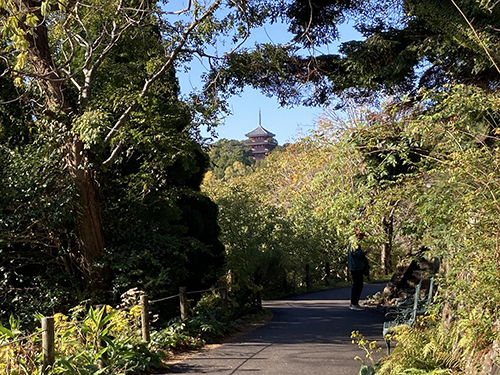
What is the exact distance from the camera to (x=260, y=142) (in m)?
89.5

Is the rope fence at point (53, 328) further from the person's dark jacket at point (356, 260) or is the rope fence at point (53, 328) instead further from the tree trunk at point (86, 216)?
the person's dark jacket at point (356, 260)

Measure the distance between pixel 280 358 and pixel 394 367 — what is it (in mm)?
2413

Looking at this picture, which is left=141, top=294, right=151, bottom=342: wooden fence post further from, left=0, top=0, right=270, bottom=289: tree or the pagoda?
the pagoda

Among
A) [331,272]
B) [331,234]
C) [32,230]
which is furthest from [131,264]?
[331,272]

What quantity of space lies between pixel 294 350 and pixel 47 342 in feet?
12.9

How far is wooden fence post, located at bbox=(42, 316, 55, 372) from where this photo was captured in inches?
241

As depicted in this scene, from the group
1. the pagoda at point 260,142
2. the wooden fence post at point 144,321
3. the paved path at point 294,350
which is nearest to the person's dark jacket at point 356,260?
the paved path at point 294,350

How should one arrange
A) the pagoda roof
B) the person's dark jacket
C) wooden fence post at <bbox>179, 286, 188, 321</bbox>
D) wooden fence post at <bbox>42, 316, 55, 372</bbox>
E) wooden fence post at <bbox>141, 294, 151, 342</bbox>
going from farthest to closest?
the pagoda roof
the person's dark jacket
wooden fence post at <bbox>179, 286, 188, 321</bbox>
wooden fence post at <bbox>141, 294, 151, 342</bbox>
wooden fence post at <bbox>42, 316, 55, 372</bbox>

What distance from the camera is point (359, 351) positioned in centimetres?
849

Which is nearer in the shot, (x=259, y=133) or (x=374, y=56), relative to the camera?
(x=374, y=56)

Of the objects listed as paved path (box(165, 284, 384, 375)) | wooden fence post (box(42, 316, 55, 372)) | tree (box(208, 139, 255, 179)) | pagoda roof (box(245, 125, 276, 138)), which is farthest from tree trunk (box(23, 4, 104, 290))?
pagoda roof (box(245, 125, 276, 138))

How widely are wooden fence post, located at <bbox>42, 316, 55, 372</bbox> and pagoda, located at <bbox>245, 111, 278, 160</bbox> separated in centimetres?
8243

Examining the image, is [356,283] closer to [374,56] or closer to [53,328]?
[374,56]

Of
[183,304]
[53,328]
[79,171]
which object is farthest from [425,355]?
[79,171]
